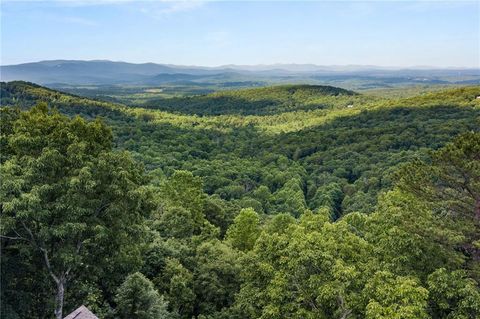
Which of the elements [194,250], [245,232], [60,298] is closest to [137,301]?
[60,298]

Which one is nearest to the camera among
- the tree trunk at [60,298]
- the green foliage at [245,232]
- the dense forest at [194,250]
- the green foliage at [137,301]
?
the dense forest at [194,250]

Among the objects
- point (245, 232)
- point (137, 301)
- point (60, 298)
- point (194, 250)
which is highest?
point (60, 298)

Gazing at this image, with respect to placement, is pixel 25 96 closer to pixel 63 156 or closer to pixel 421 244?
pixel 63 156

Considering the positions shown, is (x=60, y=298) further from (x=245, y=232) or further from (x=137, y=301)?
(x=245, y=232)

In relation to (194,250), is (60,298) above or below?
above

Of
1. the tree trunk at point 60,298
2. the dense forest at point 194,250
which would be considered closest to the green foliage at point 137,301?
the dense forest at point 194,250

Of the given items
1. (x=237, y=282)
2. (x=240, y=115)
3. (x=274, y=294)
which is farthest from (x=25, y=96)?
(x=274, y=294)

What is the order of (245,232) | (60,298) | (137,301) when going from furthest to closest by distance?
1. (245,232)
2. (137,301)
3. (60,298)

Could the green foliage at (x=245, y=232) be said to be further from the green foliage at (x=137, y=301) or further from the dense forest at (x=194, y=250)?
the green foliage at (x=137, y=301)

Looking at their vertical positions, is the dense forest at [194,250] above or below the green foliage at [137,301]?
above

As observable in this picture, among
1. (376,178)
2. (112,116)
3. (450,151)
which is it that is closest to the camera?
(450,151)

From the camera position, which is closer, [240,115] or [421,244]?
[421,244]
